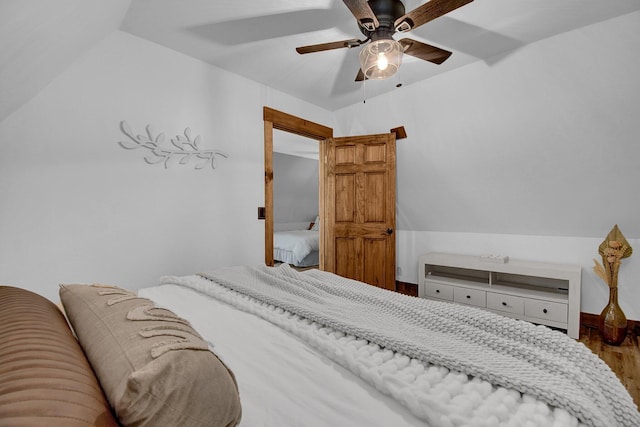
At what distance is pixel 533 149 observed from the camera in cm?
280

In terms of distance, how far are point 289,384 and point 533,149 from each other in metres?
3.08

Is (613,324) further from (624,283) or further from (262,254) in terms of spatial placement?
(262,254)

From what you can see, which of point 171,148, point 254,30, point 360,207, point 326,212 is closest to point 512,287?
point 360,207

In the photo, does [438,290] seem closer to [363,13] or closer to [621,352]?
[621,352]

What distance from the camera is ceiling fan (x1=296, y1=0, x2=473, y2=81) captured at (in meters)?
1.52

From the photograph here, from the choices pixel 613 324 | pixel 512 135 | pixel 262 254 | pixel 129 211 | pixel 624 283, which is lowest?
pixel 613 324

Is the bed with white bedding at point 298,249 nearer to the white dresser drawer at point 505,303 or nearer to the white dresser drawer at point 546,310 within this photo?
the white dresser drawer at point 505,303

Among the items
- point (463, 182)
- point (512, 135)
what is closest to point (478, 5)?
point (512, 135)

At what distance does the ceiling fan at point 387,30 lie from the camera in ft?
4.99

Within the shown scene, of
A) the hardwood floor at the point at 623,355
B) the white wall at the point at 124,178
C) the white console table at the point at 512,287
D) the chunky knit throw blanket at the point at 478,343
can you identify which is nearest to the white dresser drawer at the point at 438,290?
the white console table at the point at 512,287

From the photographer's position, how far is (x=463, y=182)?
339 cm

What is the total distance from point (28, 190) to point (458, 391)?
8.35 feet

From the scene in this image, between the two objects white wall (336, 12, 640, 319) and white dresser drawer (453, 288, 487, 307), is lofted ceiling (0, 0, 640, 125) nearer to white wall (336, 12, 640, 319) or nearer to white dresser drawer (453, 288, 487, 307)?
white wall (336, 12, 640, 319)

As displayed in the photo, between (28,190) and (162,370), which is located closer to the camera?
(162,370)
